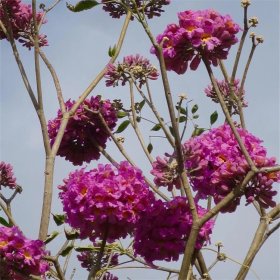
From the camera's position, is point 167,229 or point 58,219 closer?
point 167,229

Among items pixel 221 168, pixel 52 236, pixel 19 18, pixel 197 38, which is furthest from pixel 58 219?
pixel 19 18

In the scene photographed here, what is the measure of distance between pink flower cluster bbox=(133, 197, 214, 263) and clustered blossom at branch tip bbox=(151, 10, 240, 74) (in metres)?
0.56

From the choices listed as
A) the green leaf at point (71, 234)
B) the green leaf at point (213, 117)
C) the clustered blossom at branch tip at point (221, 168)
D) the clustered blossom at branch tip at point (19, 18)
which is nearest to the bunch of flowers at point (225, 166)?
the clustered blossom at branch tip at point (221, 168)

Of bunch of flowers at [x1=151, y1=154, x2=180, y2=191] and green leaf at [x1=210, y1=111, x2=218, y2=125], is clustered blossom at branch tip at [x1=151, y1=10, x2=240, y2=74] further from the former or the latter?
green leaf at [x1=210, y1=111, x2=218, y2=125]

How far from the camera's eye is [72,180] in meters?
2.31

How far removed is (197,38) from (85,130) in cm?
103

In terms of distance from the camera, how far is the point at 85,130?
121 inches

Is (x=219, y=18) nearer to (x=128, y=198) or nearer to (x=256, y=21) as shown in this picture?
(x=256, y=21)

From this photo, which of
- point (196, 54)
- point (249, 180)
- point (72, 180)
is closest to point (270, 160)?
point (249, 180)

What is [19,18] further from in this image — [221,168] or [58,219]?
[221,168]

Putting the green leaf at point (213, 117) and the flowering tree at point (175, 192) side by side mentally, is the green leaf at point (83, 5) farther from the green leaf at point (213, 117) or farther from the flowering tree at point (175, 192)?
the green leaf at point (213, 117)

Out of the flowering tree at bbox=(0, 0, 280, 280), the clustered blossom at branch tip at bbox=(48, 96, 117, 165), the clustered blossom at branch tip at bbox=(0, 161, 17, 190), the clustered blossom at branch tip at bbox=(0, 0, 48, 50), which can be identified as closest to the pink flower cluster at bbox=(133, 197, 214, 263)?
the flowering tree at bbox=(0, 0, 280, 280)

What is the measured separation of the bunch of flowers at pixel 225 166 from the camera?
6.81ft

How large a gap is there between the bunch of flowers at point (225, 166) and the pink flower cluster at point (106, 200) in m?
0.22
